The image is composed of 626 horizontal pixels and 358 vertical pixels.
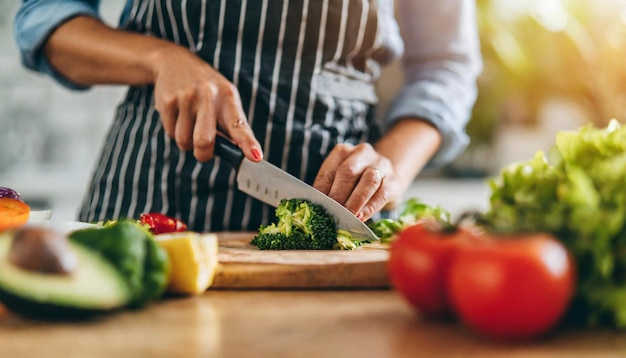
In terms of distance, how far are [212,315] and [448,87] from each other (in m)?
1.04

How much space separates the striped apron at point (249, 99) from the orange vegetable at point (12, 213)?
332 millimetres

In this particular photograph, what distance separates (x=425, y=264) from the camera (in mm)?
727

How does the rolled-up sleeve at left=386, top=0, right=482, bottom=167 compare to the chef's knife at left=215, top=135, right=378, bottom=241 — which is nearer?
the chef's knife at left=215, top=135, right=378, bottom=241

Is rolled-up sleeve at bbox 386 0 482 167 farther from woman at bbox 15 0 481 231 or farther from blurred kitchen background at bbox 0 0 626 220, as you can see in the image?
blurred kitchen background at bbox 0 0 626 220

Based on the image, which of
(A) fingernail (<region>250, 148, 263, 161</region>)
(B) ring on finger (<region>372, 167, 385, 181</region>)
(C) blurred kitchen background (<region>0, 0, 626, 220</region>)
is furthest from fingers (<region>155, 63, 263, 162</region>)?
(C) blurred kitchen background (<region>0, 0, 626, 220</region>)

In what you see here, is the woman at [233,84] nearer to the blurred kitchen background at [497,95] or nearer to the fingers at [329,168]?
the fingers at [329,168]

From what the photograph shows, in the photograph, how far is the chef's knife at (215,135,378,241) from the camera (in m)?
1.23

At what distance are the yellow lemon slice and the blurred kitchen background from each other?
236cm

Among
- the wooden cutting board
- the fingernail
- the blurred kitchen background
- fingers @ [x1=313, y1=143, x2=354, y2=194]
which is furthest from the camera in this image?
the blurred kitchen background

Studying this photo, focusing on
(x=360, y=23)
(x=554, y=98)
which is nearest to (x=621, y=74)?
(x=554, y=98)

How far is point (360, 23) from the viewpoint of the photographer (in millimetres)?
1525

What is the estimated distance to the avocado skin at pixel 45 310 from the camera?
2.43 ft

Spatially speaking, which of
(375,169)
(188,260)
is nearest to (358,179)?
(375,169)

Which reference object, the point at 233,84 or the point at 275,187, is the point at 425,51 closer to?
the point at 233,84
